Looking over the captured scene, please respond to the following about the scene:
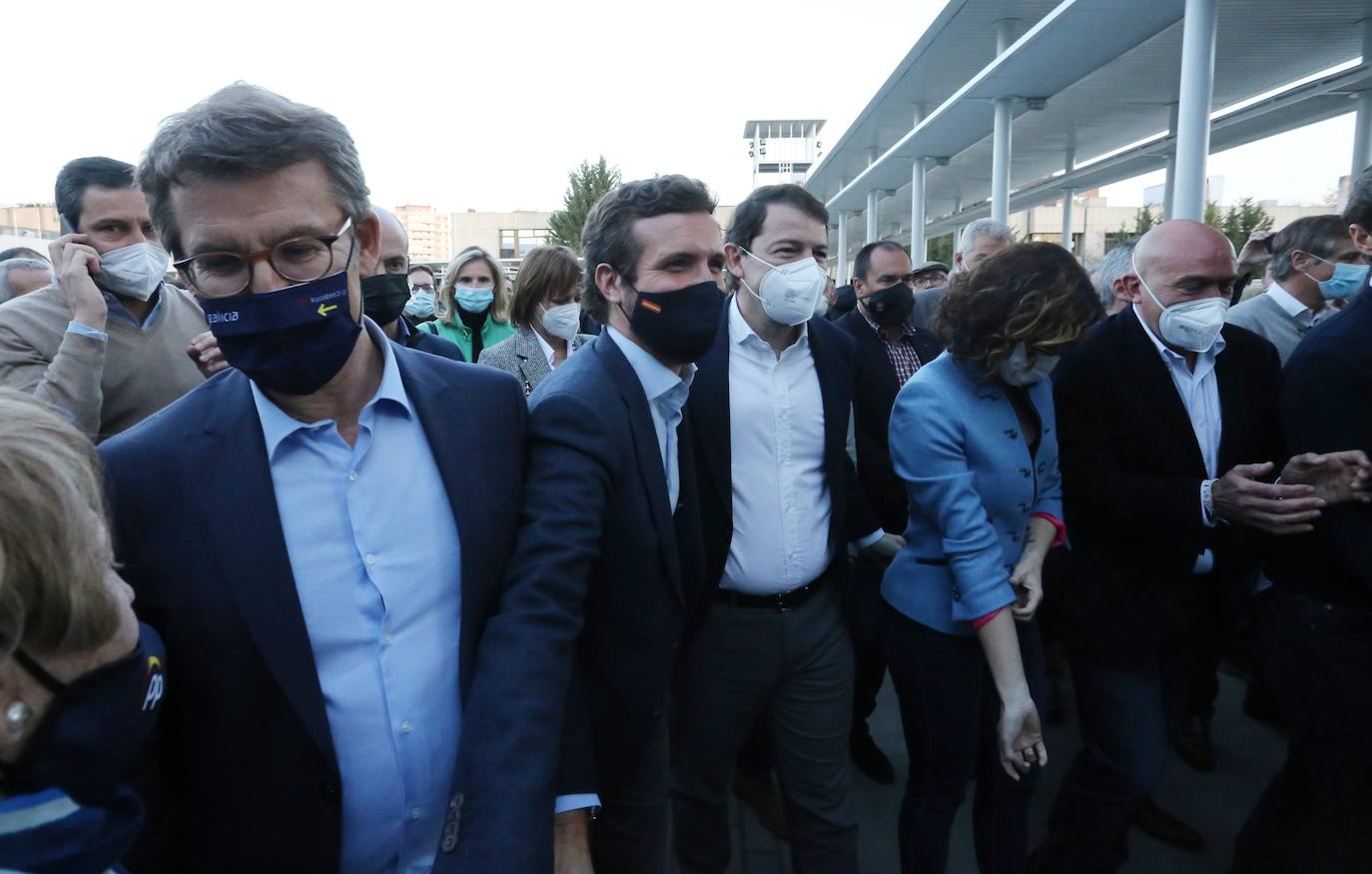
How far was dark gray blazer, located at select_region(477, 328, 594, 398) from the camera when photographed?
4.61m

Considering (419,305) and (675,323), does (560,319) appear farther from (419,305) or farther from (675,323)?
(419,305)

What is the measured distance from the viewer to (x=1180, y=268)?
261cm

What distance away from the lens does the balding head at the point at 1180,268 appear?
2590mm

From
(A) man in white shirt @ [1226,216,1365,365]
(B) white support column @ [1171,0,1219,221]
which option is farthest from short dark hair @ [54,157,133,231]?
(B) white support column @ [1171,0,1219,221]

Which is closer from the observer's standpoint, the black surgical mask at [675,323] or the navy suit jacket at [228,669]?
the navy suit jacket at [228,669]

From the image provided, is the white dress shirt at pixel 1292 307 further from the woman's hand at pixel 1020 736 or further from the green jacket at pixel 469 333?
the green jacket at pixel 469 333

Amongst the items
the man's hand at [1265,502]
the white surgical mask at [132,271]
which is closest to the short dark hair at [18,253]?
the white surgical mask at [132,271]

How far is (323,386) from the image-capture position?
1.34 metres

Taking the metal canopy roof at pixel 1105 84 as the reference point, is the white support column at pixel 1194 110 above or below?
below

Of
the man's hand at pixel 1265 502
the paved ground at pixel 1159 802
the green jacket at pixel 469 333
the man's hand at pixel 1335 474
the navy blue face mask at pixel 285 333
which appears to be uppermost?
the navy blue face mask at pixel 285 333

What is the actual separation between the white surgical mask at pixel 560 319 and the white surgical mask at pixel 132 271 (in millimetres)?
2291

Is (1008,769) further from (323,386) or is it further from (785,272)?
(323,386)

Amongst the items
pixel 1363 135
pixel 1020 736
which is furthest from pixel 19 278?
pixel 1363 135

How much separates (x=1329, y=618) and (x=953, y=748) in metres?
1.07
